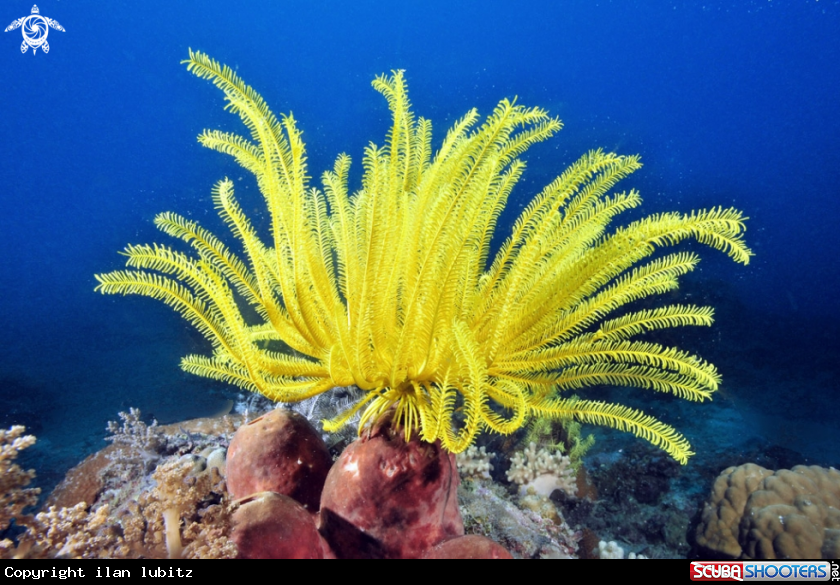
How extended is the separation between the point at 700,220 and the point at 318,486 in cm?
286

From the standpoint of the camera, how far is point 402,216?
260 cm

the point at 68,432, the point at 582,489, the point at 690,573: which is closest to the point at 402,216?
the point at 690,573

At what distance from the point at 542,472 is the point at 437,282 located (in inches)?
163

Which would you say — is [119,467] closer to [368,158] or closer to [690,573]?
[368,158]

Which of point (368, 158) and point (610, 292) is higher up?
point (368, 158)

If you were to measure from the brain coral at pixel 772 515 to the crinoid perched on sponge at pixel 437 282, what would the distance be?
4175 millimetres

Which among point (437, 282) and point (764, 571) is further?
point (764, 571)

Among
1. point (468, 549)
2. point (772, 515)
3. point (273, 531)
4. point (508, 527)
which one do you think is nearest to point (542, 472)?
point (508, 527)

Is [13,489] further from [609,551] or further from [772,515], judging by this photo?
[772,515]

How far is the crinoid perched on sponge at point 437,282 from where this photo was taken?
2.26m

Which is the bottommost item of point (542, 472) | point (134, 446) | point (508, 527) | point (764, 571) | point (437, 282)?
point (764, 571)

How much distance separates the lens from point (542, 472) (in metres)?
5.34

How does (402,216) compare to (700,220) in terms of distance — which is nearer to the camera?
(700,220)

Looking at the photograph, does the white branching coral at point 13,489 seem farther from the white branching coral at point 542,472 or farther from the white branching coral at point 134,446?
the white branching coral at point 542,472
